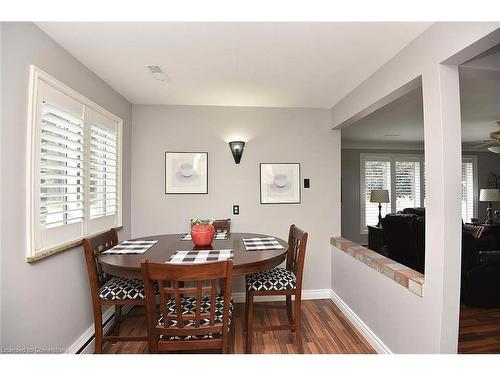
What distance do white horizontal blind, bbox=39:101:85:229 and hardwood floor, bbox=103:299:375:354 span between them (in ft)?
3.90

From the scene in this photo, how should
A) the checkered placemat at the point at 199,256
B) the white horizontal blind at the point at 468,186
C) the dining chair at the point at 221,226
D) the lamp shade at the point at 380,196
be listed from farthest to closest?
the white horizontal blind at the point at 468,186 → the lamp shade at the point at 380,196 → the dining chair at the point at 221,226 → the checkered placemat at the point at 199,256

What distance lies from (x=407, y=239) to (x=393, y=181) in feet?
10.4

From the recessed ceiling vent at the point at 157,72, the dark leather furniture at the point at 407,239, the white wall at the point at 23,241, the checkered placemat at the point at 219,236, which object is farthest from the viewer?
the dark leather furniture at the point at 407,239

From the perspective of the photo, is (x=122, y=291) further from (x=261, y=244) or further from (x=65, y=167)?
(x=261, y=244)

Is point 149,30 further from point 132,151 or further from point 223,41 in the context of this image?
point 132,151

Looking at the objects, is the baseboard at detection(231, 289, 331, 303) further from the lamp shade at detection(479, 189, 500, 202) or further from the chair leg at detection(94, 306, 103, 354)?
the lamp shade at detection(479, 189, 500, 202)

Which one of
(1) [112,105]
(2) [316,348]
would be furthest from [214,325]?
(1) [112,105]

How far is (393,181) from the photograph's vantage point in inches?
246

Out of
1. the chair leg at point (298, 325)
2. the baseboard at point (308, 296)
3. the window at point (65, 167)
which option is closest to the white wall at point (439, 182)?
the chair leg at point (298, 325)

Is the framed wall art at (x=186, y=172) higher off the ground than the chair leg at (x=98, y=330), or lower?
higher

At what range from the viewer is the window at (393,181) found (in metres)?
6.23

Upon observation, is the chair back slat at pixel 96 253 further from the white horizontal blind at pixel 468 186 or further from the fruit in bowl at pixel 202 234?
the white horizontal blind at pixel 468 186

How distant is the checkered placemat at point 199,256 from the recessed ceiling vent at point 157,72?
148 cm

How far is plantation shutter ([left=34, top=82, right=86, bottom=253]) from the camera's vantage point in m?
1.61
